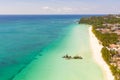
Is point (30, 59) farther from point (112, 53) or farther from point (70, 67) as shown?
point (112, 53)

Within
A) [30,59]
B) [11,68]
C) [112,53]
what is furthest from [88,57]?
[11,68]

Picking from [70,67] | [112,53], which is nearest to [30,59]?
[70,67]

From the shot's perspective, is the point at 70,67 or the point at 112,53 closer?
the point at 70,67

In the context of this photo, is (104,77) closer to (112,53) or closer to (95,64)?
(95,64)

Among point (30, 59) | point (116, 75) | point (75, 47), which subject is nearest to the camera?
point (116, 75)

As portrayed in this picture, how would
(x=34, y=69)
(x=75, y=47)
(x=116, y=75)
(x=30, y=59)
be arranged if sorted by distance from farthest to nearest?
(x=75, y=47) → (x=30, y=59) → (x=34, y=69) → (x=116, y=75)

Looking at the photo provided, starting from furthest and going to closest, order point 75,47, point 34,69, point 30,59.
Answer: point 75,47
point 30,59
point 34,69

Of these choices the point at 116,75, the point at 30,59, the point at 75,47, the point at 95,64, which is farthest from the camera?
the point at 75,47

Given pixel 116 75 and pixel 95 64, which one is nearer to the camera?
pixel 116 75
